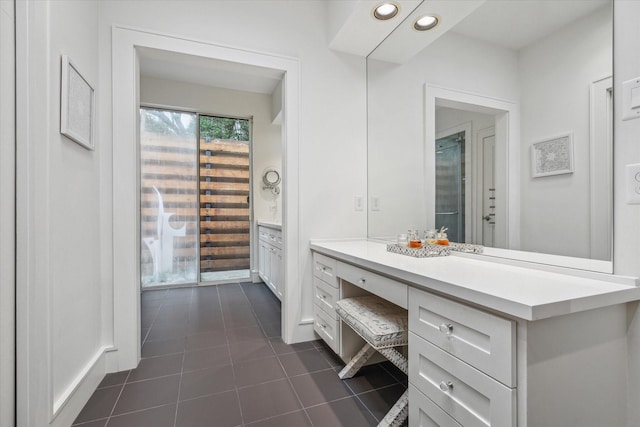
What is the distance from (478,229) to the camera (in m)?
1.51

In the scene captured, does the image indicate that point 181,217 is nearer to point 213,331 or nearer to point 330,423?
point 213,331

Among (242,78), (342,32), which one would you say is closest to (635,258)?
(342,32)

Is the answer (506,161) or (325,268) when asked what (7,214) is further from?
(506,161)

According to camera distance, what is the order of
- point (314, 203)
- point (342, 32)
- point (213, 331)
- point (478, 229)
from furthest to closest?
point (213, 331) → point (314, 203) → point (342, 32) → point (478, 229)

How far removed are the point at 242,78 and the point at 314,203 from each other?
7.72 feet

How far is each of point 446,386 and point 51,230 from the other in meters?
1.64

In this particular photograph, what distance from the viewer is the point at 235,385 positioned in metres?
1.66

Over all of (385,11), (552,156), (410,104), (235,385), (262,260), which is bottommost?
(235,385)

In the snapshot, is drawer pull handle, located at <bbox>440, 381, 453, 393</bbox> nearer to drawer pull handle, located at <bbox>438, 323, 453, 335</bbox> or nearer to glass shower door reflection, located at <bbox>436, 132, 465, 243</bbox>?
drawer pull handle, located at <bbox>438, 323, 453, 335</bbox>

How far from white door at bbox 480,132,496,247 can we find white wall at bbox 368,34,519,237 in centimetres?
22

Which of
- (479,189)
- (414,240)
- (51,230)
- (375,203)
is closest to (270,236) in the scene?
(375,203)

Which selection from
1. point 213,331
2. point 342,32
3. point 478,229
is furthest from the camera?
point 213,331

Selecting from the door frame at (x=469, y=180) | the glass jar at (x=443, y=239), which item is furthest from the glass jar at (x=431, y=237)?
the door frame at (x=469, y=180)

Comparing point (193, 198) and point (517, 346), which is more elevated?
point (193, 198)
